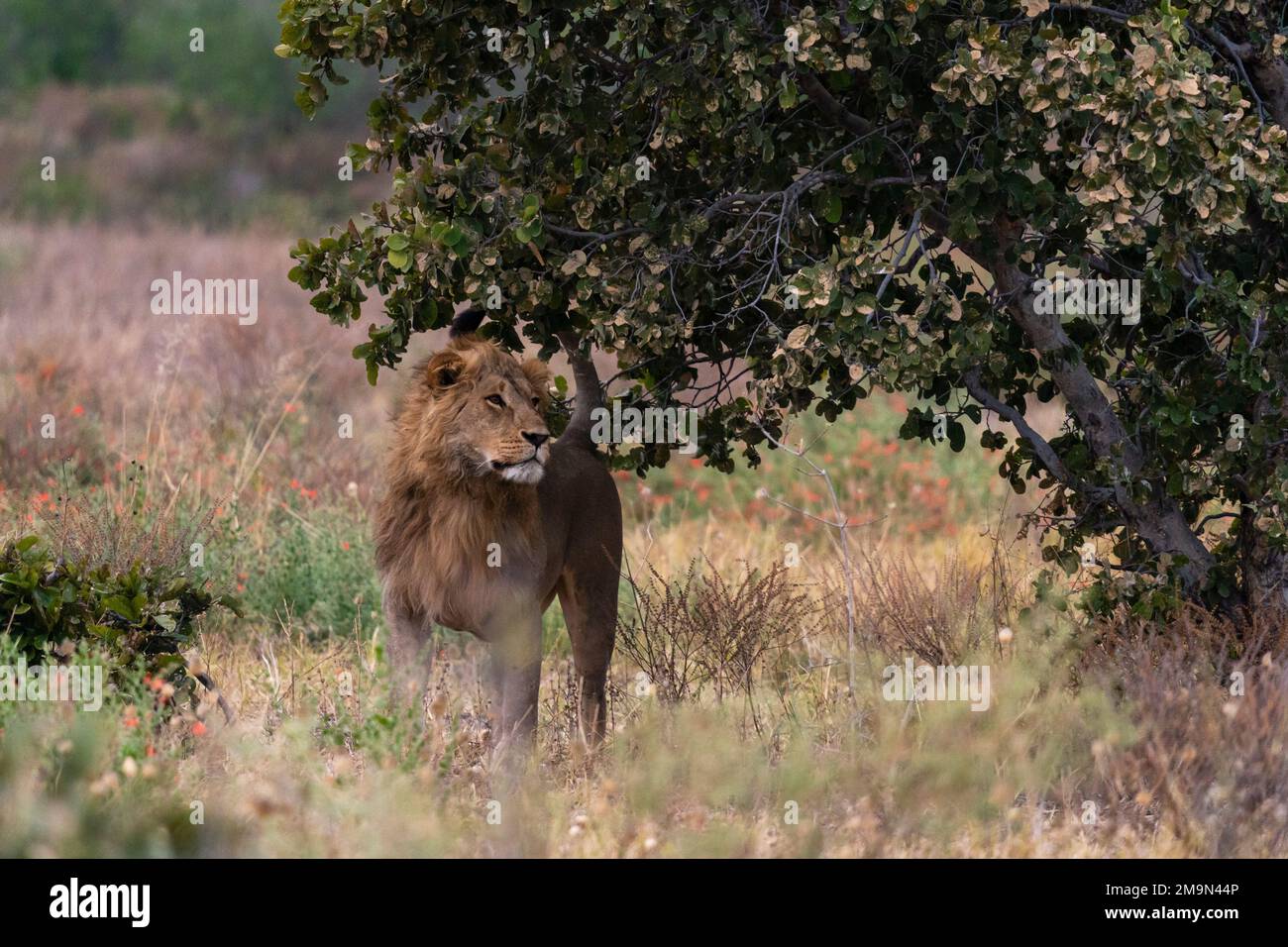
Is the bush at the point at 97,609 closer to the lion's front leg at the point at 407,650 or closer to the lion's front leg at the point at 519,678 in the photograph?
the lion's front leg at the point at 407,650

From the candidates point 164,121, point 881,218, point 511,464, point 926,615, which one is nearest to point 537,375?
point 511,464

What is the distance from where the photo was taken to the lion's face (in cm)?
684

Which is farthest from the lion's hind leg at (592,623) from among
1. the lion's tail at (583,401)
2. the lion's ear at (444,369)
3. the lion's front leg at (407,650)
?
the lion's ear at (444,369)

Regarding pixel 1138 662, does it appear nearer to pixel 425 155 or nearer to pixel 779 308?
pixel 779 308

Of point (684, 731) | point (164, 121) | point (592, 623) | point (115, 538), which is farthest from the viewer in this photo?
point (164, 121)

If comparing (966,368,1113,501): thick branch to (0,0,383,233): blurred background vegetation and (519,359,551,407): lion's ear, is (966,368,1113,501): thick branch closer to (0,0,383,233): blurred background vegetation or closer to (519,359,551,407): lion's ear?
(519,359,551,407): lion's ear

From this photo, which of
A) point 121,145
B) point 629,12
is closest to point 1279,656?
point 629,12

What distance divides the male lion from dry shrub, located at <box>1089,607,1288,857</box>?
232cm

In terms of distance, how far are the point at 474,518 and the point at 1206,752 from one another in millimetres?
2916

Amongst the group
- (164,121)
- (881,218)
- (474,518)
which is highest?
(164,121)

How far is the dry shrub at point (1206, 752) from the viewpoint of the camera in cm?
607

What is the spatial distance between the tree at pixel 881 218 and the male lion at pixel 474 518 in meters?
0.46

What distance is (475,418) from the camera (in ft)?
22.8

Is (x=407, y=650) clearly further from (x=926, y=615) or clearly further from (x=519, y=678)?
(x=926, y=615)
